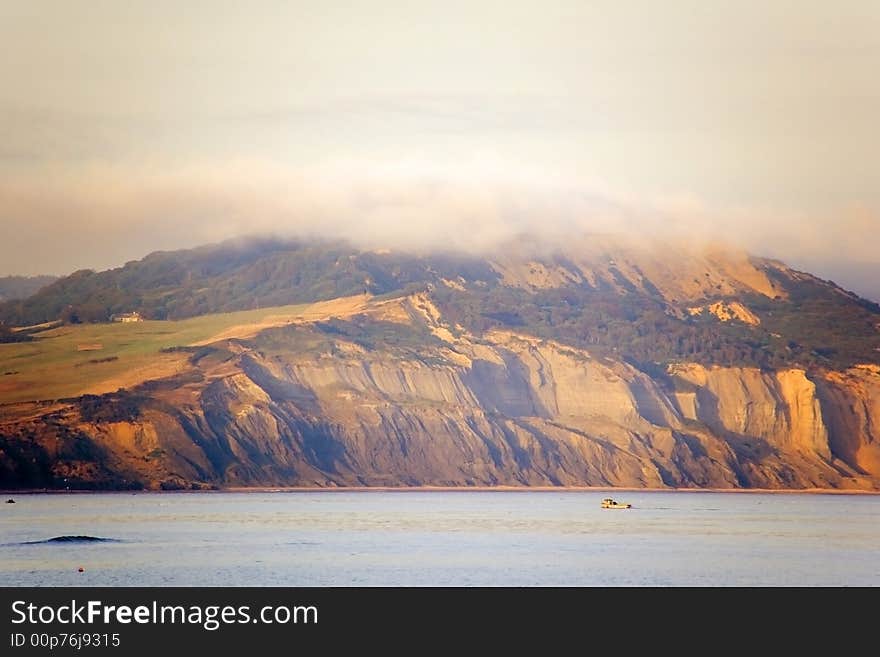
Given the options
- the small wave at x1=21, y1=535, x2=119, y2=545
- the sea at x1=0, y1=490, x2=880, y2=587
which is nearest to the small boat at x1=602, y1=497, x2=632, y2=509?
the sea at x1=0, y1=490, x2=880, y2=587

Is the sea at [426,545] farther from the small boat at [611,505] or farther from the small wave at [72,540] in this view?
the small boat at [611,505]

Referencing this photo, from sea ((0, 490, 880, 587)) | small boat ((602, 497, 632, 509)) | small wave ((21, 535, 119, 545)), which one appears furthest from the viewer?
small boat ((602, 497, 632, 509))

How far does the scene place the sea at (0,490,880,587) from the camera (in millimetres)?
90000

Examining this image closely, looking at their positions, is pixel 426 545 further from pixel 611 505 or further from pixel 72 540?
pixel 611 505

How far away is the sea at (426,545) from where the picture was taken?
90000mm

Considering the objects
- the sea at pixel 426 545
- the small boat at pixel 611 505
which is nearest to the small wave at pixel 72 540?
the sea at pixel 426 545

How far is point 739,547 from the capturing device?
373 ft

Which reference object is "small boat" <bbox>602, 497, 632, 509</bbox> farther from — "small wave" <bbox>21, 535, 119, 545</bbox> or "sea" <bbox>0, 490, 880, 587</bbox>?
"small wave" <bbox>21, 535, 119, 545</bbox>

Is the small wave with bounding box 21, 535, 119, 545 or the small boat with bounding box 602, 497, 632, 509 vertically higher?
the small wave with bounding box 21, 535, 119, 545

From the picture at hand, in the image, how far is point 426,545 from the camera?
363ft

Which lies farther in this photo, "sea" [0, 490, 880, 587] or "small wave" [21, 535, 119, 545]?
"small wave" [21, 535, 119, 545]
